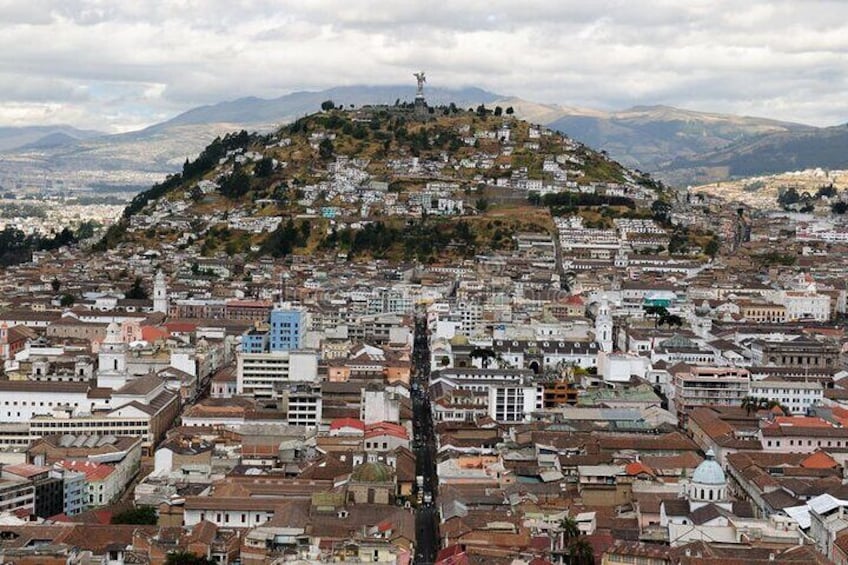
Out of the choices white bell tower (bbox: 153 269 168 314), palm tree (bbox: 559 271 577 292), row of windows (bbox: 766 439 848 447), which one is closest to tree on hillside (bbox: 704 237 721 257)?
palm tree (bbox: 559 271 577 292)

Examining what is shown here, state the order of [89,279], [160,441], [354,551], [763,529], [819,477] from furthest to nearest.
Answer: [89,279]
[160,441]
[819,477]
[763,529]
[354,551]

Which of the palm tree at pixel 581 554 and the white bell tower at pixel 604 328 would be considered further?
the white bell tower at pixel 604 328

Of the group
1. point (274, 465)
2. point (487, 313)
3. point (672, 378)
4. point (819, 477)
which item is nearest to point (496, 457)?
point (274, 465)

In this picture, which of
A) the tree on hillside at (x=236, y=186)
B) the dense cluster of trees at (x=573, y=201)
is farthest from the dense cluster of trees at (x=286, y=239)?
the dense cluster of trees at (x=573, y=201)

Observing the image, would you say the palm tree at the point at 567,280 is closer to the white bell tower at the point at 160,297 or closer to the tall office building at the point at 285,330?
A: the white bell tower at the point at 160,297

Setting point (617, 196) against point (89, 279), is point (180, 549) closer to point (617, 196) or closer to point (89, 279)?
point (89, 279)

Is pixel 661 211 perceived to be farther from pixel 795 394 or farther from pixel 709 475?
pixel 709 475
